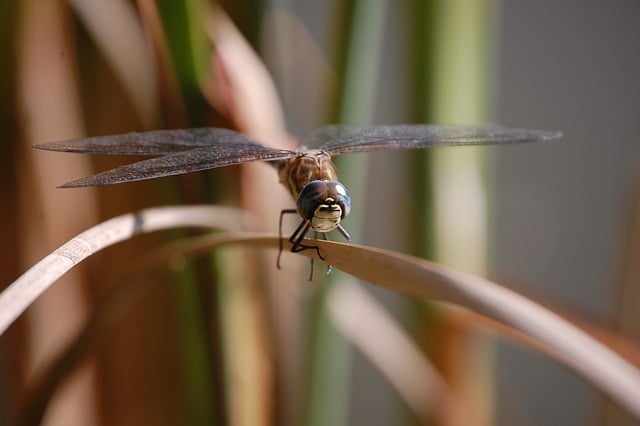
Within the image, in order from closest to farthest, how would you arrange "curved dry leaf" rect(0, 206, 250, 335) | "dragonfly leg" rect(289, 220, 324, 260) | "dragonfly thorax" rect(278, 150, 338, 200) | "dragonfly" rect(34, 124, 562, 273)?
"curved dry leaf" rect(0, 206, 250, 335) < "dragonfly leg" rect(289, 220, 324, 260) < "dragonfly" rect(34, 124, 562, 273) < "dragonfly thorax" rect(278, 150, 338, 200)

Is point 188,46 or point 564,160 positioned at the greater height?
point 188,46

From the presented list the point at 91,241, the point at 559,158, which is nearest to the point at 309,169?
the point at 91,241

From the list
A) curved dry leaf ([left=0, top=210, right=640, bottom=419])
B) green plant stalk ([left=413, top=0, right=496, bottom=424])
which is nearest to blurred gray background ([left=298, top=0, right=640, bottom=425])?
green plant stalk ([left=413, top=0, right=496, bottom=424])

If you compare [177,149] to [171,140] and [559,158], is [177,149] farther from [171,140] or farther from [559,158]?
[559,158]

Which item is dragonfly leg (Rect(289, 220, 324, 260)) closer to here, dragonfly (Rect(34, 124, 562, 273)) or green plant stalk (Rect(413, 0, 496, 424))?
dragonfly (Rect(34, 124, 562, 273))

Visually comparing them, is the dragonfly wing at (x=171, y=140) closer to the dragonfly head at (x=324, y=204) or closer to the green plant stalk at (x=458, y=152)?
the dragonfly head at (x=324, y=204)

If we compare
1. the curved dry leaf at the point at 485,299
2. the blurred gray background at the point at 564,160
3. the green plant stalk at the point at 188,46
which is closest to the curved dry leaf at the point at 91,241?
the curved dry leaf at the point at 485,299
